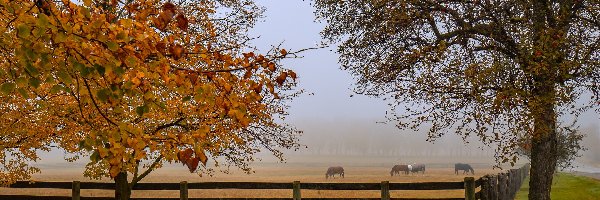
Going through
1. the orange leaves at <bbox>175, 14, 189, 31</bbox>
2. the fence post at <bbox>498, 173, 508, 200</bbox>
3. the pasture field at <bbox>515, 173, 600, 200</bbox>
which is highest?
the orange leaves at <bbox>175, 14, 189, 31</bbox>

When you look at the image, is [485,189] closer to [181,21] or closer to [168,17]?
[181,21]

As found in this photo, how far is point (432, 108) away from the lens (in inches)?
562

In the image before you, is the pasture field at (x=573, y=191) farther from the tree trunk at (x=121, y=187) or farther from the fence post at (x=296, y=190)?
the tree trunk at (x=121, y=187)

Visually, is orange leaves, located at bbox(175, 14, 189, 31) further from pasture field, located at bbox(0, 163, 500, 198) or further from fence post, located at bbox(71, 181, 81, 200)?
pasture field, located at bbox(0, 163, 500, 198)

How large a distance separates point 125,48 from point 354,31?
39.9 feet

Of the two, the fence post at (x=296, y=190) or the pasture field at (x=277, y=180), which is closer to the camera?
the fence post at (x=296, y=190)

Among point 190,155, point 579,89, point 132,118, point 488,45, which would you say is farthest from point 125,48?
point 579,89

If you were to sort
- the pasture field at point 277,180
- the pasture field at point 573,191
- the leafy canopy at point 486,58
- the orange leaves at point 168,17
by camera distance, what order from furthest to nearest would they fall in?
1. the pasture field at point 277,180
2. the pasture field at point 573,191
3. the leafy canopy at point 486,58
4. the orange leaves at point 168,17

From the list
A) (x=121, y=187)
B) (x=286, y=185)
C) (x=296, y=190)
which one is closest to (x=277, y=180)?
(x=121, y=187)

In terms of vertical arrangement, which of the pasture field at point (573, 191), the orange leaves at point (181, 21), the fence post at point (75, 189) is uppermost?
the orange leaves at point (181, 21)

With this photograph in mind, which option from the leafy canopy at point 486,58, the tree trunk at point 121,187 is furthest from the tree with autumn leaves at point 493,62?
the tree trunk at point 121,187

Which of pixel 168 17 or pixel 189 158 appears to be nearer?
A: pixel 168 17

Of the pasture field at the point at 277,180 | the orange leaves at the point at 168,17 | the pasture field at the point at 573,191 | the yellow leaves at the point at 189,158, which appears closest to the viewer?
the orange leaves at the point at 168,17

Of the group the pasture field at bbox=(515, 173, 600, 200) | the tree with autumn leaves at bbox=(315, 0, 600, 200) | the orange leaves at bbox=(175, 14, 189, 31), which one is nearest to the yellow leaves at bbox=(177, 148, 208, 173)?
the orange leaves at bbox=(175, 14, 189, 31)
